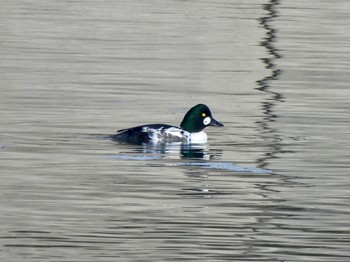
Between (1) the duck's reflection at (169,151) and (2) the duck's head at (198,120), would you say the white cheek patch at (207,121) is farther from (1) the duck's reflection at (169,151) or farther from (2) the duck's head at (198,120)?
(1) the duck's reflection at (169,151)

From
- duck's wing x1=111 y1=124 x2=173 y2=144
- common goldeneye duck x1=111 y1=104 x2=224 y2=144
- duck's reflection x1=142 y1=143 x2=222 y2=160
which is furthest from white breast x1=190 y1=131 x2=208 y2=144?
duck's wing x1=111 y1=124 x2=173 y2=144

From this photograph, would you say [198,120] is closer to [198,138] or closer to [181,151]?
[198,138]

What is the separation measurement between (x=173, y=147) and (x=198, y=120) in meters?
0.60

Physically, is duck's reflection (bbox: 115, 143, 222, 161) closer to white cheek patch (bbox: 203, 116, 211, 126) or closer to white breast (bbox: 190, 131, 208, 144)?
white breast (bbox: 190, 131, 208, 144)

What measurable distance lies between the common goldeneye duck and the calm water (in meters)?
0.14

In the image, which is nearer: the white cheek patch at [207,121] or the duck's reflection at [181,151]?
the duck's reflection at [181,151]

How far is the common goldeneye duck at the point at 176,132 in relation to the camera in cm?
1571

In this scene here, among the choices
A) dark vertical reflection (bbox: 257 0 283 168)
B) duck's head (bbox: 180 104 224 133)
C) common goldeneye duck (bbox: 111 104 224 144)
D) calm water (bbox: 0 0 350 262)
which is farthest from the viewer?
duck's head (bbox: 180 104 224 133)

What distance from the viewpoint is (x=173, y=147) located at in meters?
15.9

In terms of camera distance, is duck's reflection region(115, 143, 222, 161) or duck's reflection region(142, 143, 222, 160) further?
duck's reflection region(142, 143, 222, 160)

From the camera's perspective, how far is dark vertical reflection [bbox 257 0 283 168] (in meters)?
15.6

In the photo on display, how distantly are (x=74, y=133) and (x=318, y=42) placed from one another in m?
11.5

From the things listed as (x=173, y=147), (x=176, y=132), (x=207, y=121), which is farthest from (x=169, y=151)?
(x=207, y=121)

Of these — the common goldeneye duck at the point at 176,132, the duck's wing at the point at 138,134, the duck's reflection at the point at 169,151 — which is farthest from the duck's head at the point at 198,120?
the duck's wing at the point at 138,134
